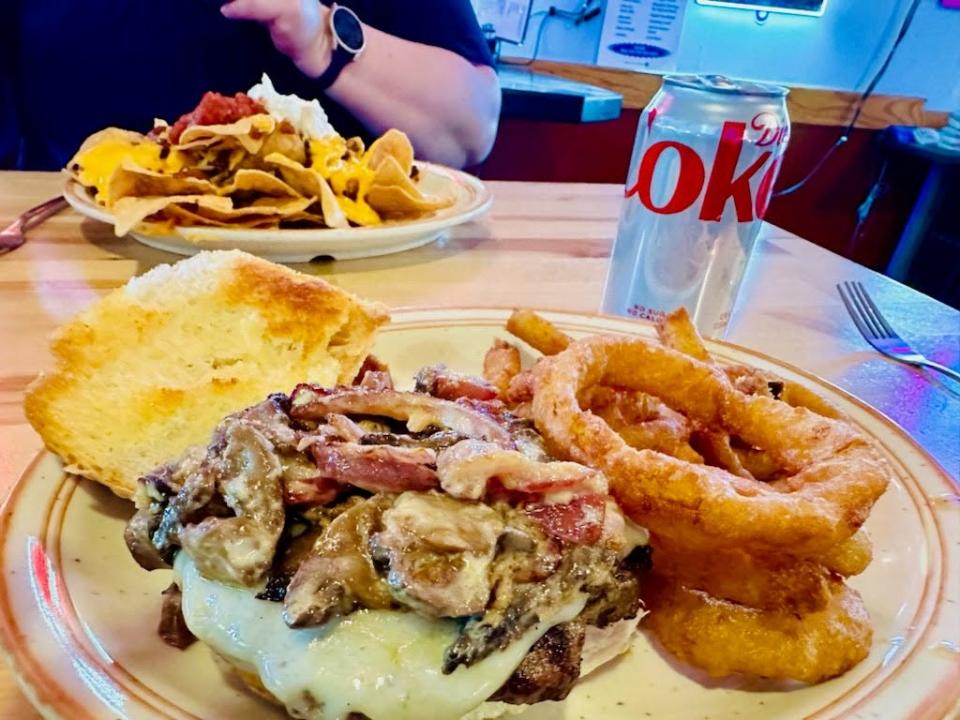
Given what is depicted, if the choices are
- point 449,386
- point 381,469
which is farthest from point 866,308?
point 381,469

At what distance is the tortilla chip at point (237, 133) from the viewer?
1856 millimetres

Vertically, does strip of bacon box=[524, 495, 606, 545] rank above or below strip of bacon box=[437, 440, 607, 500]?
below

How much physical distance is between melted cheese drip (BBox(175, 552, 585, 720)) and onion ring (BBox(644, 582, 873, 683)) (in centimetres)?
21

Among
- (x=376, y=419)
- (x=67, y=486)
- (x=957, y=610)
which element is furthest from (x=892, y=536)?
(x=67, y=486)

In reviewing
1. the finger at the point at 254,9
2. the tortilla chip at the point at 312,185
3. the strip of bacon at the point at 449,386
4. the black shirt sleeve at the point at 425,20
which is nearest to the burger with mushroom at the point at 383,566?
the strip of bacon at the point at 449,386

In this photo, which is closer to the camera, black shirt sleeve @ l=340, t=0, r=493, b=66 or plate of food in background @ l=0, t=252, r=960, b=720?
plate of food in background @ l=0, t=252, r=960, b=720

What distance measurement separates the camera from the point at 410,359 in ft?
4.11

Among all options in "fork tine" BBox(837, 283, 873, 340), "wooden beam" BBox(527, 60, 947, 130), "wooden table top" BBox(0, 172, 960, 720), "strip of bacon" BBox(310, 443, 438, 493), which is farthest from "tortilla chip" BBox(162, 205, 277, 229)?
"wooden beam" BBox(527, 60, 947, 130)

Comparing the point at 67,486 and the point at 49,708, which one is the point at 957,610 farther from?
the point at 67,486

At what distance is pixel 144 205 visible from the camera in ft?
5.48

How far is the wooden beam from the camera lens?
4531 millimetres

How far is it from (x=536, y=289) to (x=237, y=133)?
0.79 metres

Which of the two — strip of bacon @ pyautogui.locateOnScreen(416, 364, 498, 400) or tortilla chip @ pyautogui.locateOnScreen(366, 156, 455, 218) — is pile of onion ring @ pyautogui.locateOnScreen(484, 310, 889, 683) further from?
tortilla chip @ pyautogui.locateOnScreen(366, 156, 455, 218)

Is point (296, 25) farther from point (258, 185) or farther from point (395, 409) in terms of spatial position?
point (395, 409)
